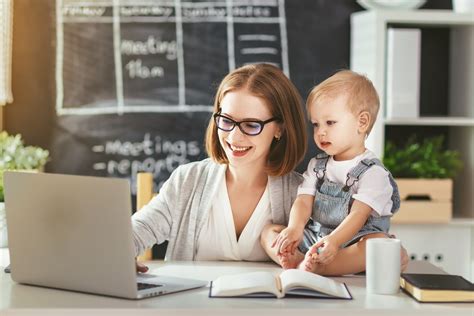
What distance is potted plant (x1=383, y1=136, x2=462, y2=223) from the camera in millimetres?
3475

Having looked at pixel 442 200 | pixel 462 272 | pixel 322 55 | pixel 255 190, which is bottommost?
pixel 462 272

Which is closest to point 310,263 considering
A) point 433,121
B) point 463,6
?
point 433,121

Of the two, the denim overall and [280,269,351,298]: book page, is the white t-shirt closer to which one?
the denim overall

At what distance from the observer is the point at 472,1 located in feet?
11.9

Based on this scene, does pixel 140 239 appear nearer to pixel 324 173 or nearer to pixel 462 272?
pixel 324 173

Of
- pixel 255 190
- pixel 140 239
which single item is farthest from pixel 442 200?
pixel 140 239

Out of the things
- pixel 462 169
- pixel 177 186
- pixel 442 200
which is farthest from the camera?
pixel 462 169

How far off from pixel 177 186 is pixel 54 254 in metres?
0.56

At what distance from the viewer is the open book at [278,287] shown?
157cm

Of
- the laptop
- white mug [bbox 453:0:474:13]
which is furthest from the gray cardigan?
white mug [bbox 453:0:474:13]

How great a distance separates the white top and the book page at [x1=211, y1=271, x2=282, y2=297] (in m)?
0.44

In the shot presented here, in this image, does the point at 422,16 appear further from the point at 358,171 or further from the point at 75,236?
the point at 75,236

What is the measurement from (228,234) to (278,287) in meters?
0.52

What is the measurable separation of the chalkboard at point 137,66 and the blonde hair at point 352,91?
5.78 feet
